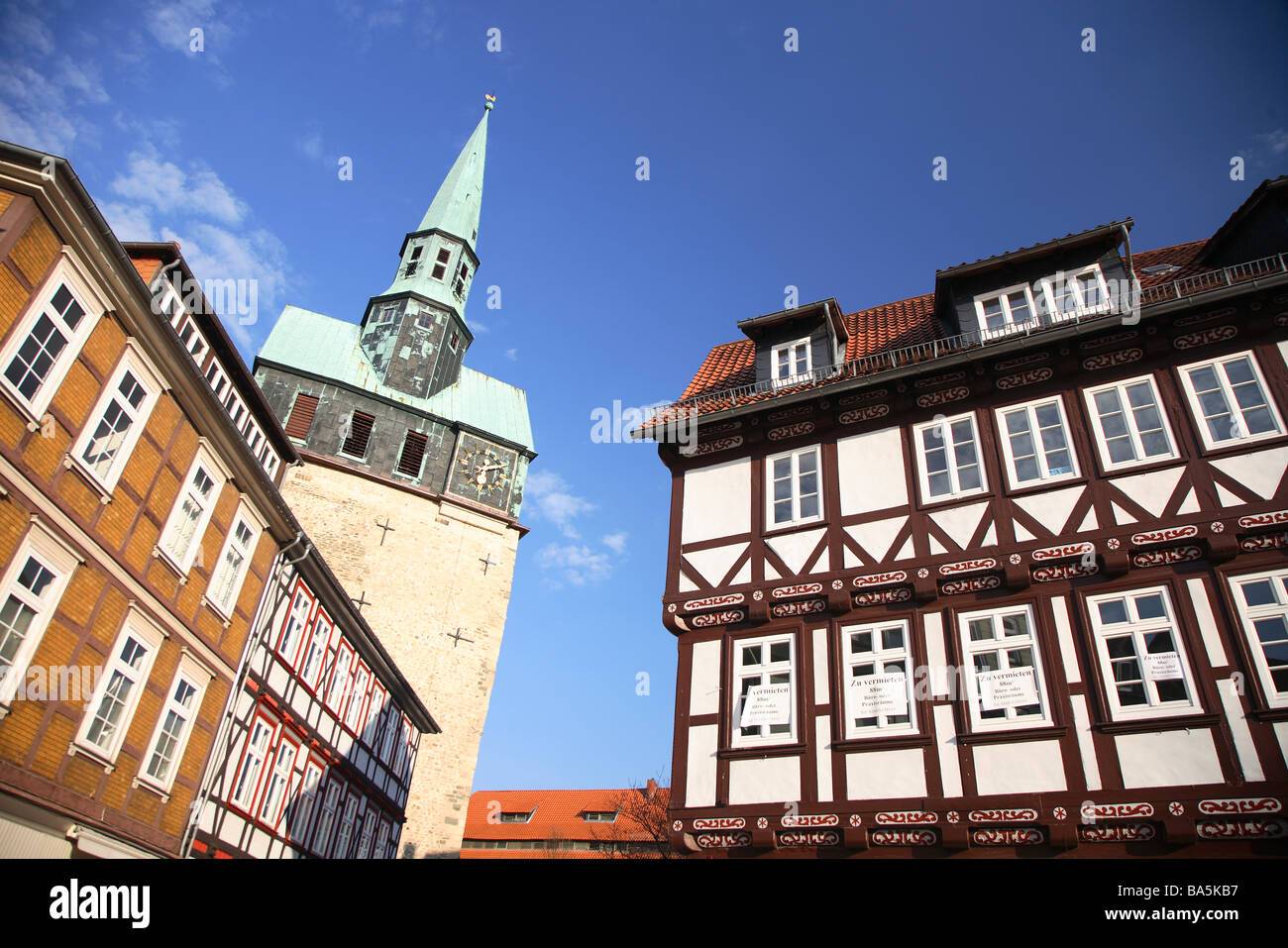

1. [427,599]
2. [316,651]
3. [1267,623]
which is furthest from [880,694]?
[427,599]

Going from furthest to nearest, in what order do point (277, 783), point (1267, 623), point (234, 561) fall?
point (277, 783)
point (234, 561)
point (1267, 623)

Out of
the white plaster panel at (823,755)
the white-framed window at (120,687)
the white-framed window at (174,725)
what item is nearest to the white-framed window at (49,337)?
the white-framed window at (120,687)

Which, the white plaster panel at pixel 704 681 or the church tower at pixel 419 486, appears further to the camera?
the church tower at pixel 419 486

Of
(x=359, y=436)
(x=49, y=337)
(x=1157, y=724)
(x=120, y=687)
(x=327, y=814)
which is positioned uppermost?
(x=359, y=436)

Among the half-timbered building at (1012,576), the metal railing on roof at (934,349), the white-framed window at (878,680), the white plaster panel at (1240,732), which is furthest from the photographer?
the metal railing on roof at (934,349)

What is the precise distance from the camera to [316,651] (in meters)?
19.3

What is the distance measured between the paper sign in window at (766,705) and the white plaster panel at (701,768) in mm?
474

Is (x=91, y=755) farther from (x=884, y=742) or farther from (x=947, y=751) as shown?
(x=947, y=751)

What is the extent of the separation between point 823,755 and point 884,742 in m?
0.73

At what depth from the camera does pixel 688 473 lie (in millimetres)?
13961

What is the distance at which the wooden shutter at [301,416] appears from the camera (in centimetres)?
3481

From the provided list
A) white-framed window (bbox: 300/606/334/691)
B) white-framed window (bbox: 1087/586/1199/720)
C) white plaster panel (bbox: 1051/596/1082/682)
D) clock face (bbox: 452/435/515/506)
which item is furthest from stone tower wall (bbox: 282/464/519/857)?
white-framed window (bbox: 1087/586/1199/720)

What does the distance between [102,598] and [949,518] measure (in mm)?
11213

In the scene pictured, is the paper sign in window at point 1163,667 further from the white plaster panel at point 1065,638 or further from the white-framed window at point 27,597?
the white-framed window at point 27,597
